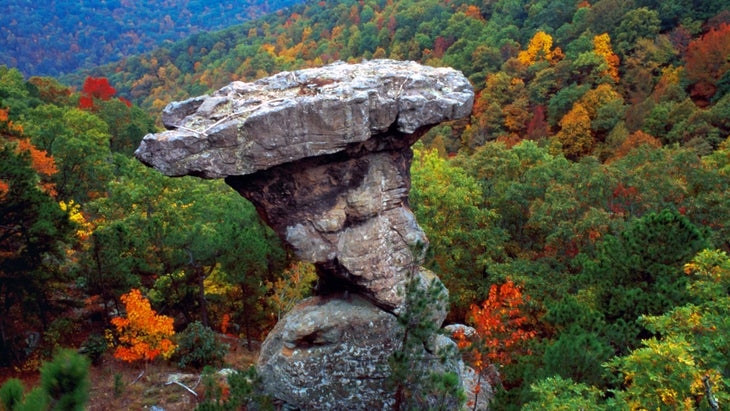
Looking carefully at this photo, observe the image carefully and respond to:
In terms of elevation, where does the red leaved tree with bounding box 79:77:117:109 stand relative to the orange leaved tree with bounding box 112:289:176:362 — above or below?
above

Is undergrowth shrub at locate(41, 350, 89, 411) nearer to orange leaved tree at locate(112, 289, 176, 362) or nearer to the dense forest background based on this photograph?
the dense forest background

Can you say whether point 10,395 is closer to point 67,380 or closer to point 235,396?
point 67,380

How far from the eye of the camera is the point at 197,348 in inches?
724

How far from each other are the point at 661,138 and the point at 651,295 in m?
38.0

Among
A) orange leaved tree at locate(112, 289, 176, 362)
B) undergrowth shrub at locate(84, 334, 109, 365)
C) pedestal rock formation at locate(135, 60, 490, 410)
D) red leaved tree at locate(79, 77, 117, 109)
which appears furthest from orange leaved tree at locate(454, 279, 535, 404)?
red leaved tree at locate(79, 77, 117, 109)

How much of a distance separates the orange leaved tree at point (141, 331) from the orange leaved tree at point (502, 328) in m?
10.9

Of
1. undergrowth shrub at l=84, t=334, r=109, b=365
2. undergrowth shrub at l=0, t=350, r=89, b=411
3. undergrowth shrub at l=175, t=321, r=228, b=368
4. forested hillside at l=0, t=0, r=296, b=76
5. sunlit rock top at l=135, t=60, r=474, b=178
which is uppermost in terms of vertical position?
forested hillside at l=0, t=0, r=296, b=76

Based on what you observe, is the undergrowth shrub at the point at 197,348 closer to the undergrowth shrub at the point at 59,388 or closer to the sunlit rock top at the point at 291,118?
the sunlit rock top at the point at 291,118

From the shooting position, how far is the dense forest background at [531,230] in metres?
11.5

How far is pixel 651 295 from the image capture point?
1387 cm

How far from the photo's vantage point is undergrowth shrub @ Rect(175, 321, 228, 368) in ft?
60.0

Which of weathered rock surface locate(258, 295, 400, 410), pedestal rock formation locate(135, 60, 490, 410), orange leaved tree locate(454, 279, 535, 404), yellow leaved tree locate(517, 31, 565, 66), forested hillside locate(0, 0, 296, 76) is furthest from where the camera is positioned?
forested hillside locate(0, 0, 296, 76)

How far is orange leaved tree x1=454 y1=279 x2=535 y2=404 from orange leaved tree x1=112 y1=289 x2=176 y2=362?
35.6ft

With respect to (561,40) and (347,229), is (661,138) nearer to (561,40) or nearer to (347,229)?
(561,40)
